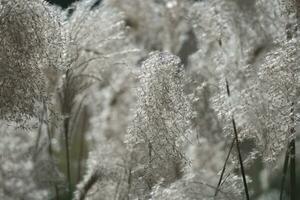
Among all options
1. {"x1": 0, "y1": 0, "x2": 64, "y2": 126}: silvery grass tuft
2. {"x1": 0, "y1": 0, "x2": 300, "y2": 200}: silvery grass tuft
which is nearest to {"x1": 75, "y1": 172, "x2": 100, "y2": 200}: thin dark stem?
{"x1": 0, "y1": 0, "x2": 300, "y2": 200}: silvery grass tuft

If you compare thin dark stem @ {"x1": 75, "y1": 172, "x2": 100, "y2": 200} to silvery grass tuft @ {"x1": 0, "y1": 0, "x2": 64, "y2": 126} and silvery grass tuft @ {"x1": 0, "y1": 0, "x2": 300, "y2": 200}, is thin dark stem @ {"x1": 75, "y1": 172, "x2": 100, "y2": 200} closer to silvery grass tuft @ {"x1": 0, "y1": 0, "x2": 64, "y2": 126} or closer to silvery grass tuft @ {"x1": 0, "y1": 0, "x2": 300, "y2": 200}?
silvery grass tuft @ {"x1": 0, "y1": 0, "x2": 300, "y2": 200}

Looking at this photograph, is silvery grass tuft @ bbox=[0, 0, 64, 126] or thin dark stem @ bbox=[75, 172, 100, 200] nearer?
silvery grass tuft @ bbox=[0, 0, 64, 126]

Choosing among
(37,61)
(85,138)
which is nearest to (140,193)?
(37,61)

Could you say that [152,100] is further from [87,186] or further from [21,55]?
[87,186]

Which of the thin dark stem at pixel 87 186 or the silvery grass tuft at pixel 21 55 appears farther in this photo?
the thin dark stem at pixel 87 186

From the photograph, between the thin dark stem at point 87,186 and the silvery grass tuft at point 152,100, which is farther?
the thin dark stem at point 87,186

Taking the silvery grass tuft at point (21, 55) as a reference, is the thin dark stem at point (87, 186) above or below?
below

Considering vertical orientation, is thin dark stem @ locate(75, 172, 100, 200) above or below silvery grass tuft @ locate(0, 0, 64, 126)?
below

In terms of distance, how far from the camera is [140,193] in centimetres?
241

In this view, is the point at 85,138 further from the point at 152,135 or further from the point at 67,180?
the point at 152,135

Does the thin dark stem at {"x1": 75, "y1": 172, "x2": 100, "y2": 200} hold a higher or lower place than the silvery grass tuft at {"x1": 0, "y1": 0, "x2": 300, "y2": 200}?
lower

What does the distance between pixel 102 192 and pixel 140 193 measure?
395mm

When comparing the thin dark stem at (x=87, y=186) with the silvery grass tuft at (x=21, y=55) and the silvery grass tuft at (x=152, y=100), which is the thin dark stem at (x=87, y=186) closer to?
the silvery grass tuft at (x=152, y=100)

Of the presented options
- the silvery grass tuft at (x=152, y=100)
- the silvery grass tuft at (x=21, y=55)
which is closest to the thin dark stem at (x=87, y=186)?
the silvery grass tuft at (x=152, y=100)
